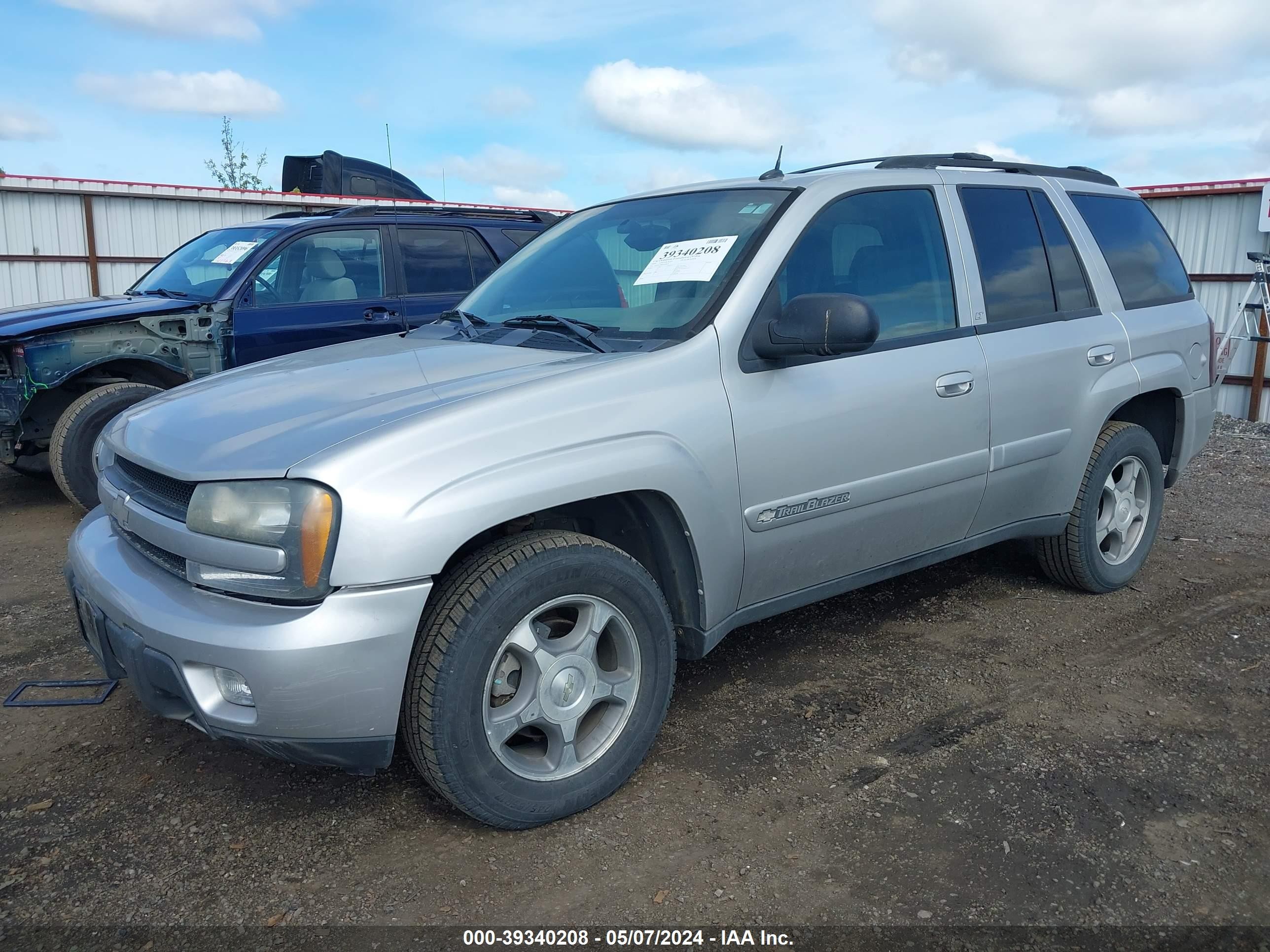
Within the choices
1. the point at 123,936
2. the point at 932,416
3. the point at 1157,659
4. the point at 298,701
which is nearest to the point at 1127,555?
the point at 1157,659

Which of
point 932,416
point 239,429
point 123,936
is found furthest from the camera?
point 932,416

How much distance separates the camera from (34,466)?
6.76 meters

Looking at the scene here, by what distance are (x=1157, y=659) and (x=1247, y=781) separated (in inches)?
38.1

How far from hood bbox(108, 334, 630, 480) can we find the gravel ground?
100cm

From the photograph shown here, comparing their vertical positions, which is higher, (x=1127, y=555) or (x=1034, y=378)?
(x=1034, y=378)

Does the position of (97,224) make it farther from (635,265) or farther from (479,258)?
(635,265)

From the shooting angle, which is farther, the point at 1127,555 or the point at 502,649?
the point at 1127,555

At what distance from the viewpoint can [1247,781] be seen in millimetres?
2871

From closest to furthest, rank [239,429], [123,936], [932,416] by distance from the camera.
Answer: [123,936]
[239,429]
[932,416]

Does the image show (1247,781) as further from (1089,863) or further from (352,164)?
(352,164)

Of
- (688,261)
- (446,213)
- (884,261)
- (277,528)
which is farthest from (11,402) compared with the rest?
(884,261)

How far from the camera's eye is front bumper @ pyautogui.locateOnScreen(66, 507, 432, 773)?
7.38 feet

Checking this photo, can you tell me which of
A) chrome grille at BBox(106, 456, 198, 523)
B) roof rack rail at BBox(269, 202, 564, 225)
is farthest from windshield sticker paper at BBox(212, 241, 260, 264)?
chrome grille at BBox(106, 456, 198, 523)

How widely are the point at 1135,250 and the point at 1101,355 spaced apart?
2.52ft
